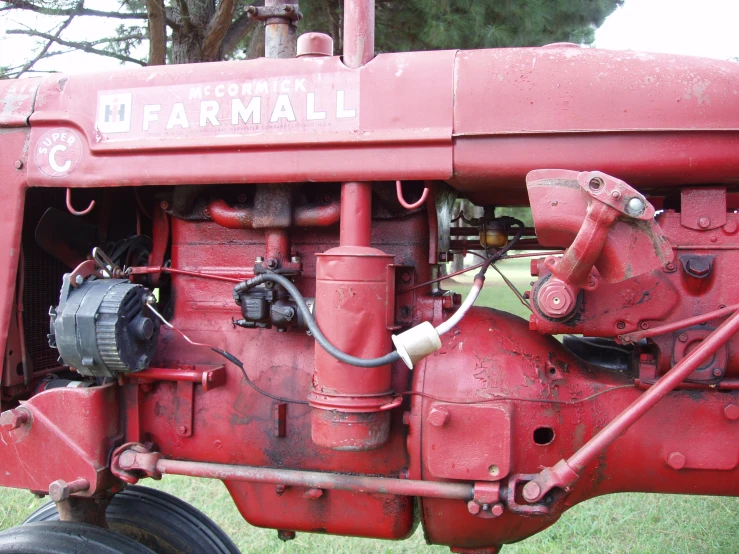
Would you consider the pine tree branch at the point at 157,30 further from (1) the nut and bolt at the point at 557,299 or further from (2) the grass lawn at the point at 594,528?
(1) the nut and bolt at the point at 557,299

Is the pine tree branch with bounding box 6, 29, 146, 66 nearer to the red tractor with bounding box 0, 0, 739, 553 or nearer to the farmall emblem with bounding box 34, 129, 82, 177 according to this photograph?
the red tractor with bounding box 0, 0, 739, 553

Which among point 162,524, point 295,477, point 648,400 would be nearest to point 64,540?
point 162,524

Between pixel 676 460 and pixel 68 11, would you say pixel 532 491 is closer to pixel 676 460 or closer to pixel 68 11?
pixel 676 460

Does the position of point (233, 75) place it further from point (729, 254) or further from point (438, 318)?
point (729, 254)

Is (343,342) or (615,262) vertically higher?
(615,262)

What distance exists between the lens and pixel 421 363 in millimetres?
2006

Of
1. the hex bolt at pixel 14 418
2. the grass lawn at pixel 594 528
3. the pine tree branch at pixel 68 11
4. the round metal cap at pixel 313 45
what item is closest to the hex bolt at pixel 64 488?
the hex bolt at pixel 14 418

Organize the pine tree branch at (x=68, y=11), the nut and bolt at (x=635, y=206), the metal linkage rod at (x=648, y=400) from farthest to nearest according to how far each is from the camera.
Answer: the pine tree branch at (x=68, y=11)
the metal linkage rod at (x=648, y=400)
the nut and bolt at (x=635, y=206)

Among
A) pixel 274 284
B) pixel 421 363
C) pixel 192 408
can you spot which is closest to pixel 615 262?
pixel 421 363

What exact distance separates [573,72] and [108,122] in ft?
4.69

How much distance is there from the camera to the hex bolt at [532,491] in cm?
175

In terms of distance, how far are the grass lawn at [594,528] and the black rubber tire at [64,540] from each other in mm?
1104

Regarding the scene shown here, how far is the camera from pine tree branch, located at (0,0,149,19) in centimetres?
565

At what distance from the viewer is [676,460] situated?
1.89m
